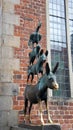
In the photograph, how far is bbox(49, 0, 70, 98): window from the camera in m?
5.27

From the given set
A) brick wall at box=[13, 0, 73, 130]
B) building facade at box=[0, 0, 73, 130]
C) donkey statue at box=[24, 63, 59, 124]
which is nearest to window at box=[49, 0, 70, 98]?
building facade at box=[0, 0, 73, 130]

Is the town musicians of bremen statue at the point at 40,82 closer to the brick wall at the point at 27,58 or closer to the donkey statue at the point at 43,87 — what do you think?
the donkey statue at the point at 43,87

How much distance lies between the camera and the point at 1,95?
462 centimetres

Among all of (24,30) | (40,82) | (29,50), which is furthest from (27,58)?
(40,82)

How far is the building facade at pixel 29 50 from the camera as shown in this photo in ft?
15.3

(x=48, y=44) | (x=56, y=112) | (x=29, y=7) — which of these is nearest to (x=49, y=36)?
(x=48, y=44)

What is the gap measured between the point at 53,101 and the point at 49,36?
4.55 feet

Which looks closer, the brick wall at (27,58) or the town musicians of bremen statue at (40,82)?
the town musicians of bremen statue at (40,82)

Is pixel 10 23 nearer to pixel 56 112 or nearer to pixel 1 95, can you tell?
pixel 1 95

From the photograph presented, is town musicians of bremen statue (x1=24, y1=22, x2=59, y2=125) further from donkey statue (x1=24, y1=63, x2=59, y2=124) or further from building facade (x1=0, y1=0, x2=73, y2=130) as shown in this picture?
building facade (x1=0, y1=0, x2=73, y2=130)

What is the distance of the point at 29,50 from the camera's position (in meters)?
5.05

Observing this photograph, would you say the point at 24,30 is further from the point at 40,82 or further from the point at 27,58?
the point at 40,82

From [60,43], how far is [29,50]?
2.78 ft

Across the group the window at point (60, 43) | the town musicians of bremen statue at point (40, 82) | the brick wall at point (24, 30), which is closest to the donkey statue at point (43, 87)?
the town musicians of bremen statue at point (40, 82)
